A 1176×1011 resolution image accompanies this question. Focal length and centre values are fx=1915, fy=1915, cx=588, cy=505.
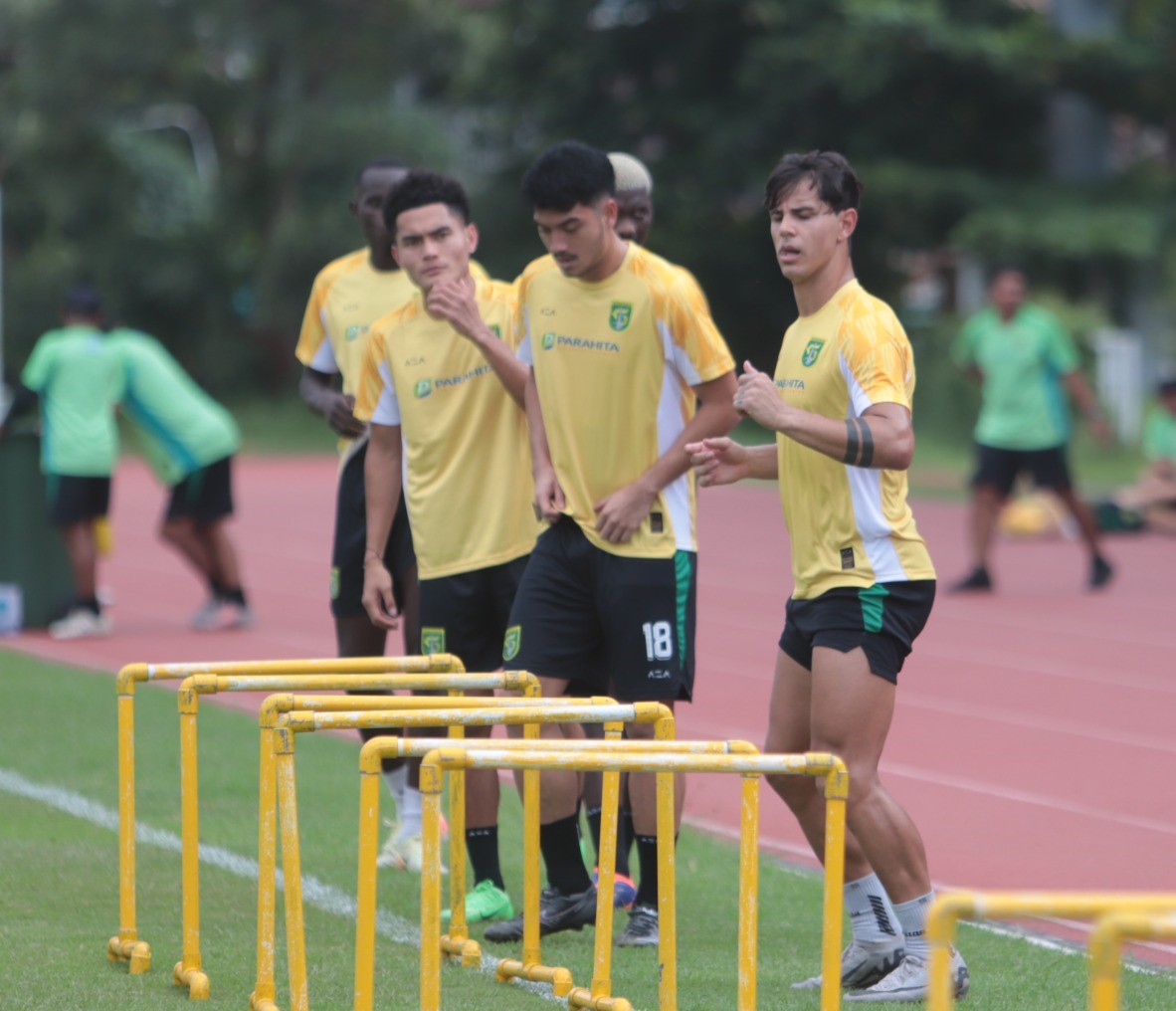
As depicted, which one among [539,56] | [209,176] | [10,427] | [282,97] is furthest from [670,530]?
[209,176]

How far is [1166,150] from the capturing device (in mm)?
33344

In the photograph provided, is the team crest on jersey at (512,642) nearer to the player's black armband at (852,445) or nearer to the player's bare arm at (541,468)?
the player's bare arm at (541,468)

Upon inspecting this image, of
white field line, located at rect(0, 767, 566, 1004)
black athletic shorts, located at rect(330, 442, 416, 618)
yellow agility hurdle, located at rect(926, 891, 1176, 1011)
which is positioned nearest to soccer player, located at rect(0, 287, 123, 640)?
white field line, located at rect(0, 767, 566, 1004)

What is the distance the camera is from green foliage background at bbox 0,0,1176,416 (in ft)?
99.3

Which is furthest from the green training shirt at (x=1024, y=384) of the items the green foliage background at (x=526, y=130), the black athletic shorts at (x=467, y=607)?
the green foliage background at (x=526, y=130)

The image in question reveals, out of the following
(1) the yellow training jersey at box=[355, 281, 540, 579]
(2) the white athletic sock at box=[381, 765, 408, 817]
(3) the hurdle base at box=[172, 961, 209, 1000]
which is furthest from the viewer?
(2) the white athletic sock at box=[381, 765, 408, 817]

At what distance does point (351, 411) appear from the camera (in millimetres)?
6559

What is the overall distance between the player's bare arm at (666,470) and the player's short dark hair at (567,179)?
2.09ft

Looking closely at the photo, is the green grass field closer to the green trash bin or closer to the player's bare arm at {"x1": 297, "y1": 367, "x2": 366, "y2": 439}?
the player's bare arm at {"x1": 297, "y1": 367, "x2": 366, "y2": 439}

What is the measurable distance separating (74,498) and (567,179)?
7.37 metres

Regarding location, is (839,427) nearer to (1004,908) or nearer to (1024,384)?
(1004,908)

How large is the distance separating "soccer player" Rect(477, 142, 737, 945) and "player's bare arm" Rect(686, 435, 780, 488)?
13.9 inches

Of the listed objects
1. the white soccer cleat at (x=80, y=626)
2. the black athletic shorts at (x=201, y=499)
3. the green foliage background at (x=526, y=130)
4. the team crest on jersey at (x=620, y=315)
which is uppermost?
the green foliage background at (x=526, y=130)

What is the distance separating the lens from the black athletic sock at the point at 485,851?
577cm
